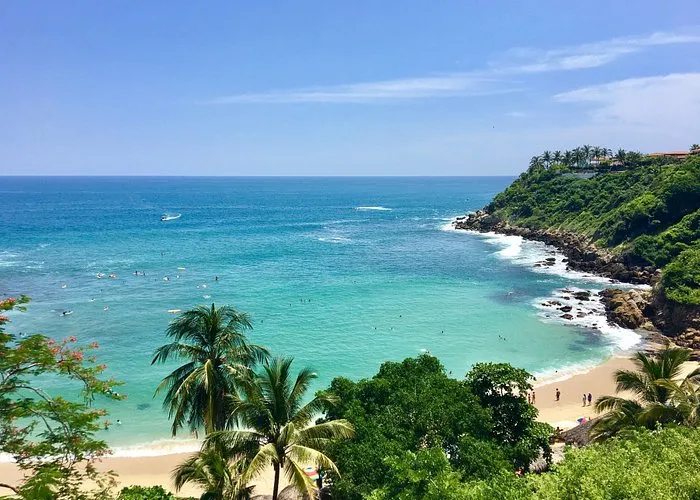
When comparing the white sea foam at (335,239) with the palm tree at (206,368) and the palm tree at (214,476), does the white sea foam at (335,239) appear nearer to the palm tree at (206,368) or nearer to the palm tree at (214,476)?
the palm tree at (206,368)

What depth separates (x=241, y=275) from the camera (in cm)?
6356

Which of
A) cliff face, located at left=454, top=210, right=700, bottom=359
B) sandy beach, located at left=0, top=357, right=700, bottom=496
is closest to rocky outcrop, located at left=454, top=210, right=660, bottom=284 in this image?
cliff face, located at left=454, top=210, right=700, bottom=359

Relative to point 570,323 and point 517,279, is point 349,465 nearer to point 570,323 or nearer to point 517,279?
point 570,323

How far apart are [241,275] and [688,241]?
5551cm

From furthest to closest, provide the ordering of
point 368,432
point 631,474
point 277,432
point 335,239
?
point 335,239 < point 368,432 < point 277,432 < point 631,474

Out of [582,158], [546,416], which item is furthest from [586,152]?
[546,416]

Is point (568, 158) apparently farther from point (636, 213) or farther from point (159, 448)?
point (159, 448)

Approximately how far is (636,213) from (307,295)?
152 ft

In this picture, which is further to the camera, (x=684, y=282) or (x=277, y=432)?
(x=684, y=282)

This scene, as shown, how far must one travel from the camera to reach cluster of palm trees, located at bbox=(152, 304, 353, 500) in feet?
45.2

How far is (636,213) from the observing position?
64.4 meters

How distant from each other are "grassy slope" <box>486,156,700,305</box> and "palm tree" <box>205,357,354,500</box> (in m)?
39.6

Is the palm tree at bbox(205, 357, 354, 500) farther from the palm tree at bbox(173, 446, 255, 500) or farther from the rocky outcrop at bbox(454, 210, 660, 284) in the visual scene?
the rocky outcrop at bbox(454, 210, 660, 284)

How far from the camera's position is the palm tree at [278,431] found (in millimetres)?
14242
